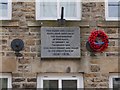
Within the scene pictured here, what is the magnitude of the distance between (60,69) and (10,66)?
97cm

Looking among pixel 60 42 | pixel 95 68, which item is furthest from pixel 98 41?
pixel 60 42

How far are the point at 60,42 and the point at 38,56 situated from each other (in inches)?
20.0

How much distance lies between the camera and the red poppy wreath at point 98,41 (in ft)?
23.6

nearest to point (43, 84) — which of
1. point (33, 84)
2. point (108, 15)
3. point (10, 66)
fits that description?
point (33, 84)

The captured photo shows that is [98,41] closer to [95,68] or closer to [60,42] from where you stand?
[95,68]

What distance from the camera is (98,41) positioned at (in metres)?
7.27

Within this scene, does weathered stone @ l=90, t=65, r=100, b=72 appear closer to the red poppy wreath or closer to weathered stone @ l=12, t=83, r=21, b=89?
the red poppy wreath

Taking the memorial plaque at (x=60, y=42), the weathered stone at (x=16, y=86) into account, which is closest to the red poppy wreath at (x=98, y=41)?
the memorial plaque at (x=60, y=42)

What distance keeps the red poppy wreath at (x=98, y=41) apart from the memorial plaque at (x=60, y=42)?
0.27 meters

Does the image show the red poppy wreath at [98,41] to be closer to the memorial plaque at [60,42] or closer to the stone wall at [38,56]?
the stone wall at [38,56]

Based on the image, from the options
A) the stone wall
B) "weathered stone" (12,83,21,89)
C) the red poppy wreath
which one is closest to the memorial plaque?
the stone wall

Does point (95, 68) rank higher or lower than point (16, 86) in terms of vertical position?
higher

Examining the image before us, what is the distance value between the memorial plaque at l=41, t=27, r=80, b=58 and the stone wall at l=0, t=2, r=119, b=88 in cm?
10

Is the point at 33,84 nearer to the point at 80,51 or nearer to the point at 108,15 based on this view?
the point at 80,51
